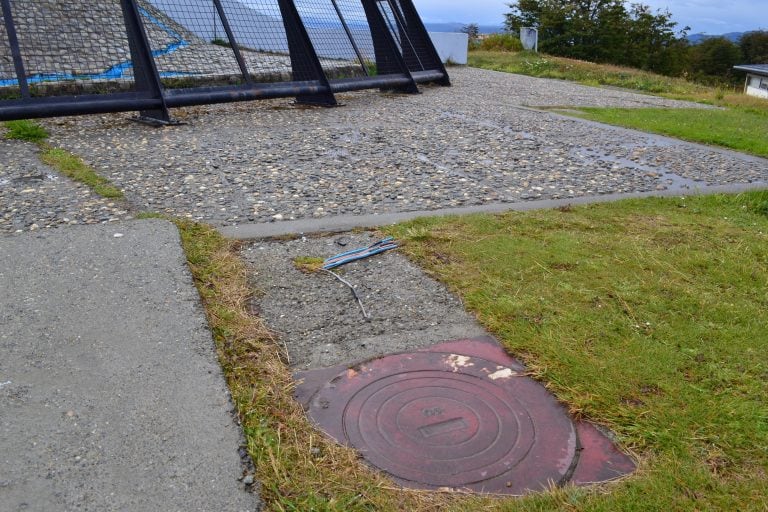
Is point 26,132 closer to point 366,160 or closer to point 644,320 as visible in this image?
point 366,160

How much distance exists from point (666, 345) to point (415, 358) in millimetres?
1015

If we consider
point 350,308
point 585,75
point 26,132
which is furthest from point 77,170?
point 585,75

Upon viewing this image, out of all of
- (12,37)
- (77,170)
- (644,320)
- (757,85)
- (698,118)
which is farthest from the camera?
(757,85)

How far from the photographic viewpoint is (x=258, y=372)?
238 centimetres

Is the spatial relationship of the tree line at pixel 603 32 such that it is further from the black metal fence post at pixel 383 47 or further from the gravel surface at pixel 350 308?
the gravel surface at pixel 350 308

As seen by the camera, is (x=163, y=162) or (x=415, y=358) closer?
(x=415, y=358)

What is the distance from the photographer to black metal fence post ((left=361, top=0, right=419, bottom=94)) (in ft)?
32.1

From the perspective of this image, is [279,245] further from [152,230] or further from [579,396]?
[579,396]

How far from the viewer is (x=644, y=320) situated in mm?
2791

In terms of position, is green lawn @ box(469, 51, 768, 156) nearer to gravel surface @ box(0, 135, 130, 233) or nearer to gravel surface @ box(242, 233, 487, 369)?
gravel surface @ box(242, 233, 487, 369)

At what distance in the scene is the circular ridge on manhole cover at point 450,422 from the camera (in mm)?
1930

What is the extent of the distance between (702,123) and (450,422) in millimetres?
7977

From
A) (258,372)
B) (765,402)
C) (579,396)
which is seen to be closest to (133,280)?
(258,372)

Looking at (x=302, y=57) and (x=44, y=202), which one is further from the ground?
(x=302, y=57)
